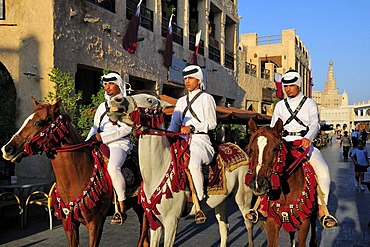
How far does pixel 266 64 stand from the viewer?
33.1 meters

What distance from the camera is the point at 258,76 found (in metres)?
29.3

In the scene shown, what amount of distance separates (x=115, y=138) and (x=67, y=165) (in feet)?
2.62

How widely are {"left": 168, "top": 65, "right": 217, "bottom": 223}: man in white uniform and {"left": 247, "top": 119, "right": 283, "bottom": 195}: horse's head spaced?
38.1 inches

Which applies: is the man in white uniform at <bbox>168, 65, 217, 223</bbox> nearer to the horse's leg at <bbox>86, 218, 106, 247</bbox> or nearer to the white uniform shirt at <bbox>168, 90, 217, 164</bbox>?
the white uniform shirt at <bbox>168, 90, 217, 164</bbox>

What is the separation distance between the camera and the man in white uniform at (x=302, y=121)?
13.9 ft

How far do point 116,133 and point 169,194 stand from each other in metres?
1.26

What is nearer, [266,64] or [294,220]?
[294,220]

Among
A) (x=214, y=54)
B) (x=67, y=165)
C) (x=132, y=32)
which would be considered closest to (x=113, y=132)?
(x=67, y=165)

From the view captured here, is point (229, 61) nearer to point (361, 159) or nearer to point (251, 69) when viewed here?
point (251, 69)

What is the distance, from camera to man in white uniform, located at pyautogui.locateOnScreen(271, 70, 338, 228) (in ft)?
13.9

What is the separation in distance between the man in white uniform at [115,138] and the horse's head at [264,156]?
1939 mm

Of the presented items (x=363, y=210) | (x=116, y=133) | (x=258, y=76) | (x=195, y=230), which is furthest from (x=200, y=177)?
(x=258, y=76)

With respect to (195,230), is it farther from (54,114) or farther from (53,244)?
(54,114)

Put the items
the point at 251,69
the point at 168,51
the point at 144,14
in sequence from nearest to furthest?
the point at 144,14, the point at 168,51, the point at 251,69
